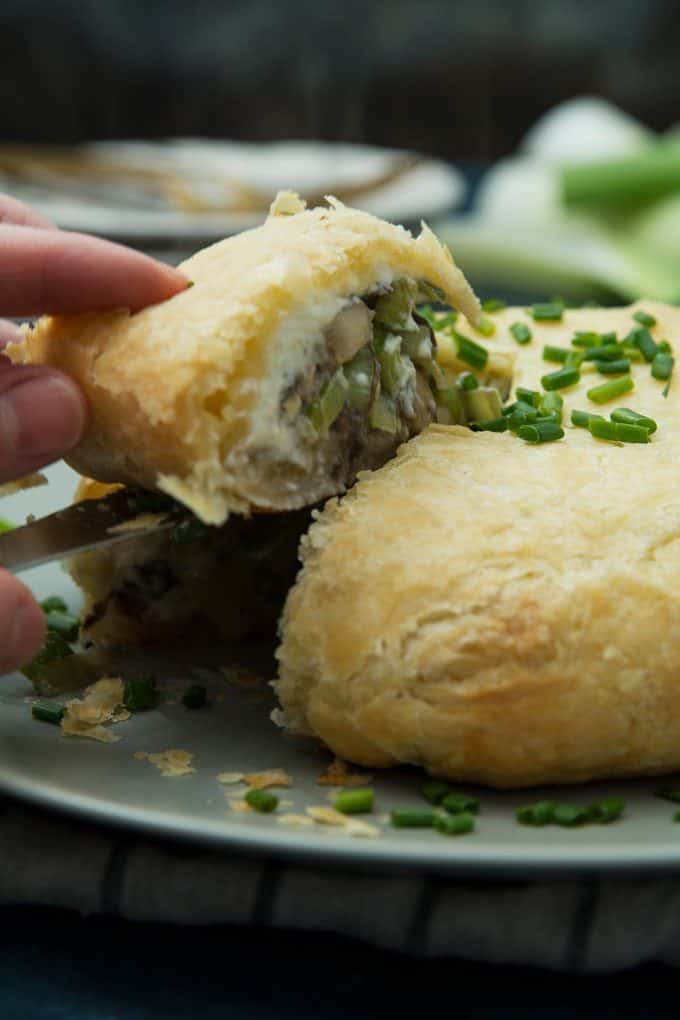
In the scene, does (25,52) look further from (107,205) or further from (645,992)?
(645,992)

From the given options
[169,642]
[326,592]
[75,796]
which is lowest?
[169,642]

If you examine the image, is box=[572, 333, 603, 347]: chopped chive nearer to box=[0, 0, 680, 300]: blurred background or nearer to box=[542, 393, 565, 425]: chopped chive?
box=[542, 393, 565, 425]: chopped chive

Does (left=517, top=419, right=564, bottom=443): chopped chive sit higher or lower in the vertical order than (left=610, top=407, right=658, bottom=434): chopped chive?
lower

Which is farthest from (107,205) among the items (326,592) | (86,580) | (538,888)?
(538,888)

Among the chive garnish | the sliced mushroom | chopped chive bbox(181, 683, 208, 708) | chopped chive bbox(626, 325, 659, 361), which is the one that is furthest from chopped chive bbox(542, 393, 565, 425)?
chopped chive bbox(181, 683, 208, 708)

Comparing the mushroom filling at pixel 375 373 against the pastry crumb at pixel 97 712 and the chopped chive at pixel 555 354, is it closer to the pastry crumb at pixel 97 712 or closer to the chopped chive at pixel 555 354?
the chopped chive at pixel 555 354

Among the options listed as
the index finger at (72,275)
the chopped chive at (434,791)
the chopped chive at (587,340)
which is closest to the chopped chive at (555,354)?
the chopped chive at (587,340)

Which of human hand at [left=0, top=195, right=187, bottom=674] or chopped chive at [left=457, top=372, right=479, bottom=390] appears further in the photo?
chopped chive at [left=457, top=372, right=479, bottom=390]

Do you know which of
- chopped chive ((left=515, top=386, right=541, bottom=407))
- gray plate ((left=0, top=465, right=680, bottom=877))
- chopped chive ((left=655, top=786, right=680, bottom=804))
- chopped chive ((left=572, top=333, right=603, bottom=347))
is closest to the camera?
gray plate ((left=0, top=465, right=680, bottom=877))
